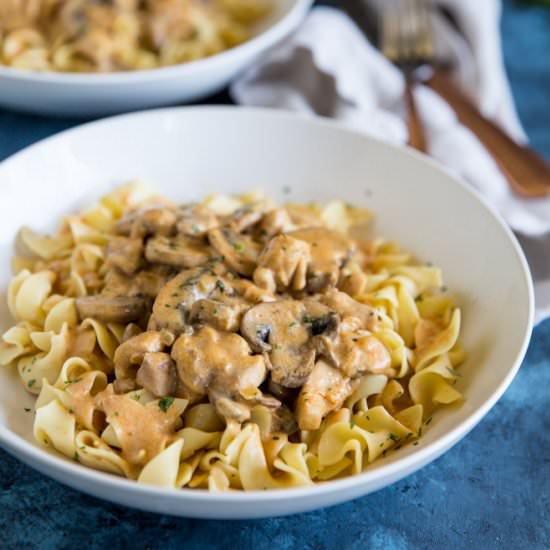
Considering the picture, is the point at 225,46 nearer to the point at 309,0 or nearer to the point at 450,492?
the point at 309,0

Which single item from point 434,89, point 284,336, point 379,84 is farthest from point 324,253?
point 434,89

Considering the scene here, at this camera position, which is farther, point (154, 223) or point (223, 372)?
point (154, 223)

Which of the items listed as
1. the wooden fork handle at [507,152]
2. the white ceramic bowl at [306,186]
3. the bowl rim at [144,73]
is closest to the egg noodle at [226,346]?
the white ceramic bowl at [306,186]

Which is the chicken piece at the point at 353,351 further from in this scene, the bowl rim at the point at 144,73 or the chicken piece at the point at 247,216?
the bowl rim at the point at 144,73

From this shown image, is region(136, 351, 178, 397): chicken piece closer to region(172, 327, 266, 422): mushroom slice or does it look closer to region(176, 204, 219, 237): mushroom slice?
region(172, 327, 266, 422): mushroom slice

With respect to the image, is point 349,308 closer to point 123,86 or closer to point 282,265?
point 282,265

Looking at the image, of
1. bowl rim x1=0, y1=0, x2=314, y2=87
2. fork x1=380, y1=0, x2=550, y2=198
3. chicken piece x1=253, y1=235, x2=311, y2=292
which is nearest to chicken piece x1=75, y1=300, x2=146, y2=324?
chicken piece x1=253, y1=235, x2=311, y2=292
